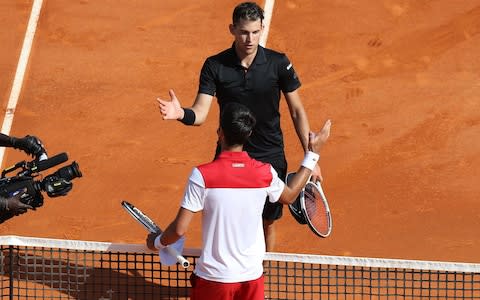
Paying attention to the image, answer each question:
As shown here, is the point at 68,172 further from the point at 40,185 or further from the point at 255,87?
the point at 255,87

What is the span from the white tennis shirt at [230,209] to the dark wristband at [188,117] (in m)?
1.39

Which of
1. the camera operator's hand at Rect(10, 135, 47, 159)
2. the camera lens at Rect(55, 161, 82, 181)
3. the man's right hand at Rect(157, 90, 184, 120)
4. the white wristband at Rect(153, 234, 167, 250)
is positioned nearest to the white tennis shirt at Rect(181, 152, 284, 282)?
the white wristband at Rect(153, 234, 167, 250)

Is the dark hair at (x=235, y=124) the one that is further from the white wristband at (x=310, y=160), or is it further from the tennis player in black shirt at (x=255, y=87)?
the tennis player in black shirt at (x=255, y=87)

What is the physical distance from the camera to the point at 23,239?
888 cm

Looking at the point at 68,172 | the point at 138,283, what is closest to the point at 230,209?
the point at 68,172

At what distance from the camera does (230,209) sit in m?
6.81

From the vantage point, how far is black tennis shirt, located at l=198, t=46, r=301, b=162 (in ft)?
28.3

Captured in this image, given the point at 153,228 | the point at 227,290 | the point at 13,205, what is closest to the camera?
the point at 227,290

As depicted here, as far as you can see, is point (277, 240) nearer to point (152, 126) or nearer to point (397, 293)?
point (397, 293)

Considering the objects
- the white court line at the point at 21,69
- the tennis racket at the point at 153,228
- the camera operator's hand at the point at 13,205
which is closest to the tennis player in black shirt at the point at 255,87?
the tennis racket at the point at 153,228

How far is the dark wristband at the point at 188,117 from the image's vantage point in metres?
8.22

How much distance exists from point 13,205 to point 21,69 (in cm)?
642

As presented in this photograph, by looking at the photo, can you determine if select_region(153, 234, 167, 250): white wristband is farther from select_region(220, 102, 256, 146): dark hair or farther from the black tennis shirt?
the black tennis shirt

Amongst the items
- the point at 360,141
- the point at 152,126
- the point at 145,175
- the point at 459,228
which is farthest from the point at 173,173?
the point at 459,228
